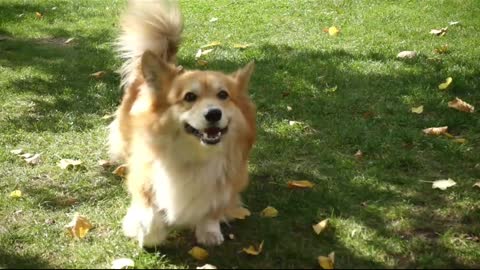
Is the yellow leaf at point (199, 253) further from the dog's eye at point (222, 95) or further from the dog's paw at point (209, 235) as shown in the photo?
the dog's eye at point (222, 95)

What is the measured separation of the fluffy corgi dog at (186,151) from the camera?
3.02 meters

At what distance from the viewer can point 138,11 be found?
12.7ft

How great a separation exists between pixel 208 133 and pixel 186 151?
18cm

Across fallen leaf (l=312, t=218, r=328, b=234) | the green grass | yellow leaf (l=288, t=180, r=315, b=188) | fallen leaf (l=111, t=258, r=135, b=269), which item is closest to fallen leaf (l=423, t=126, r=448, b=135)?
the green grass

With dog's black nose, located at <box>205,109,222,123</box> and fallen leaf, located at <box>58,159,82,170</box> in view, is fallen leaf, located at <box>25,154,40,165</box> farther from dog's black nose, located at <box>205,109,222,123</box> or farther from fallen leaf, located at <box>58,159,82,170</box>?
dog's black nose, located at <box>205,109,222,123</box>

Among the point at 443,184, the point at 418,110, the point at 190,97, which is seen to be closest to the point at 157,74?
the point at 190,97

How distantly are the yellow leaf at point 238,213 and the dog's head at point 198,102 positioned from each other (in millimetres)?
493

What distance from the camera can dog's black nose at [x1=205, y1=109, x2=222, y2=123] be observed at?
9.59 ft

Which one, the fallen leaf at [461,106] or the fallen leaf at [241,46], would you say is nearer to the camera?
the fallen leaf at [461,106]

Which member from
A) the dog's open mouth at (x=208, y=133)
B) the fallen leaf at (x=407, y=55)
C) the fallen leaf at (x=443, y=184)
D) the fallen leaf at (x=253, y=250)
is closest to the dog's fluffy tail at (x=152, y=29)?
the dog's open mouth at (x=208, y=133)

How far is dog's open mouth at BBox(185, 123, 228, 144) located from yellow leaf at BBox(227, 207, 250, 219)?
53 centimetres

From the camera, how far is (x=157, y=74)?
3.16 m

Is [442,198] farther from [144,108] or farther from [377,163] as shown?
[144,108]

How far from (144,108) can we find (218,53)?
11.4ft
